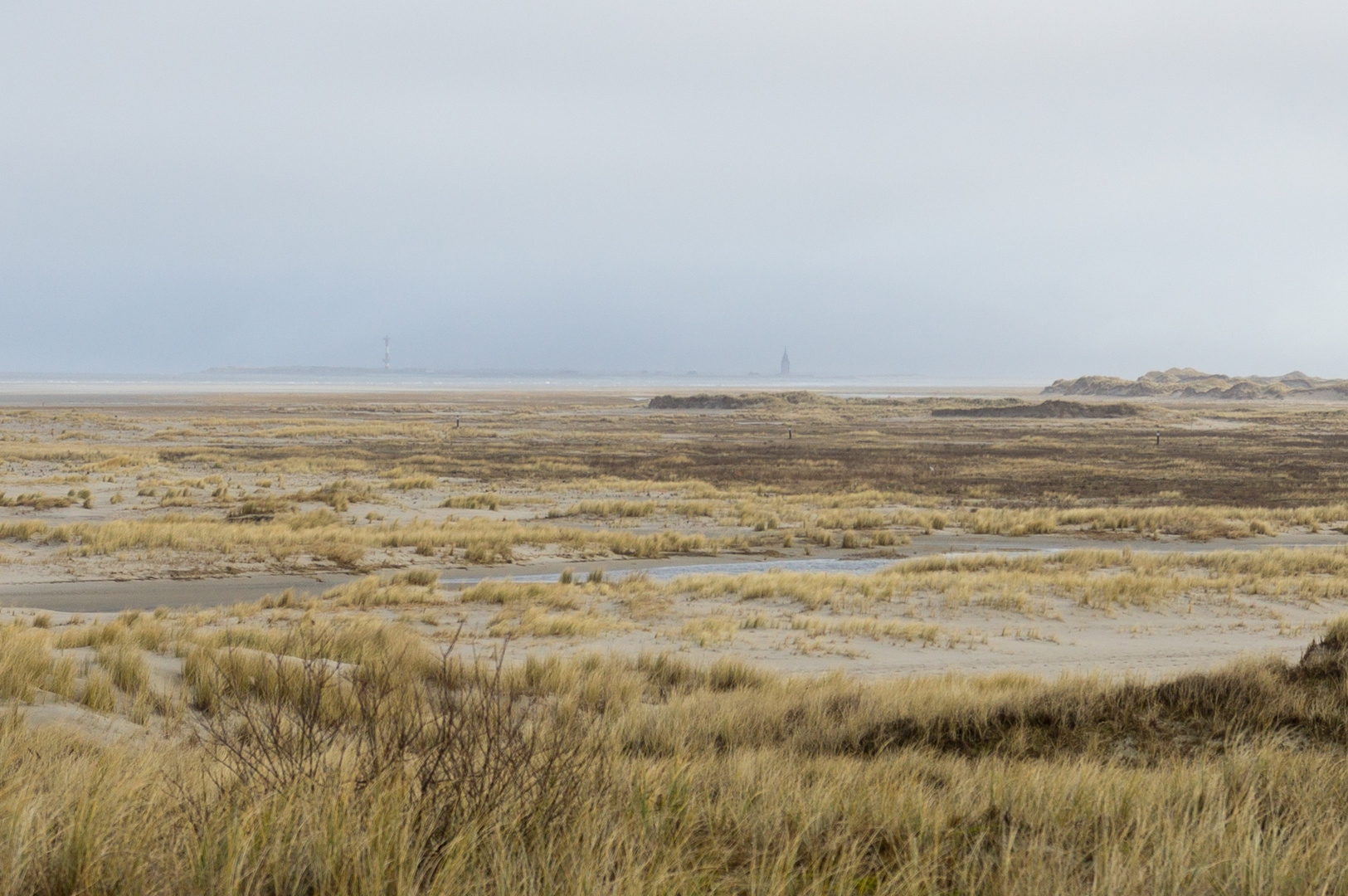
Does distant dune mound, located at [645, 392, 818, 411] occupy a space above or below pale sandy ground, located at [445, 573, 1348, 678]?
above

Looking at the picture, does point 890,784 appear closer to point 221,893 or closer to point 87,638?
point 221,893

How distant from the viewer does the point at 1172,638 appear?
530 inches

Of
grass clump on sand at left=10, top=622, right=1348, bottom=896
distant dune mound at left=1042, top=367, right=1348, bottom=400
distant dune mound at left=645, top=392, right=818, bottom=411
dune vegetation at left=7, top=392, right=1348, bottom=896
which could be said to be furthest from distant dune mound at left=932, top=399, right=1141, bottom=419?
grass clump on sand at left=10, top=622, right=1348, bottom=896

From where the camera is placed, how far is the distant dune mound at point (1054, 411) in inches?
3755

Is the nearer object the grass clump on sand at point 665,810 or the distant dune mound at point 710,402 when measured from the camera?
the grass clump on sand at point 665,810

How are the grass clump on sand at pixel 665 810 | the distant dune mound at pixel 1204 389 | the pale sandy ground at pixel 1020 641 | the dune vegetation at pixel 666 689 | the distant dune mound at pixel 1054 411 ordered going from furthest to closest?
the distant dune mound at pixel 1204 389
the distant dune mound at pixel 1054 411
the pale sandy ground at pixel 1020 641
the dune vegetation at pixel 666 689
the grass clump on sand at pixel 665 810

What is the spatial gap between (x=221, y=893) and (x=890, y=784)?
308 cm

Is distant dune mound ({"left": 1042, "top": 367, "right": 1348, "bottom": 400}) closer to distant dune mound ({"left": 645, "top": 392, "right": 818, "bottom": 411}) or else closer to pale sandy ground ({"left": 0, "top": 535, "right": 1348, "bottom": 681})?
distant dune mound ({"left": 645, "top": 392, "right": 818, "bottom": 411})

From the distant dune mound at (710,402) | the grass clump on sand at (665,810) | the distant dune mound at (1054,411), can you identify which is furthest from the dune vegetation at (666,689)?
the distant dune mound at (710,402)

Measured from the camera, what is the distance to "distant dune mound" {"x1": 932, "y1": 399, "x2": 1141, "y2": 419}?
95375mm

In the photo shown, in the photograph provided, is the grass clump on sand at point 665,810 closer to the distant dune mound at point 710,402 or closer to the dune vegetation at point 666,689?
the dune vegetation at point 666,689

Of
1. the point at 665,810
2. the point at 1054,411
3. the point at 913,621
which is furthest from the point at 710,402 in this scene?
the point at 665,810

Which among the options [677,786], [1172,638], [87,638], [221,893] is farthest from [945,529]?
[221,893]

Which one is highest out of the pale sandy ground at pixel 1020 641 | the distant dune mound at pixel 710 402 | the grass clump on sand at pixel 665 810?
the distant dune mound at pixel 710 402
